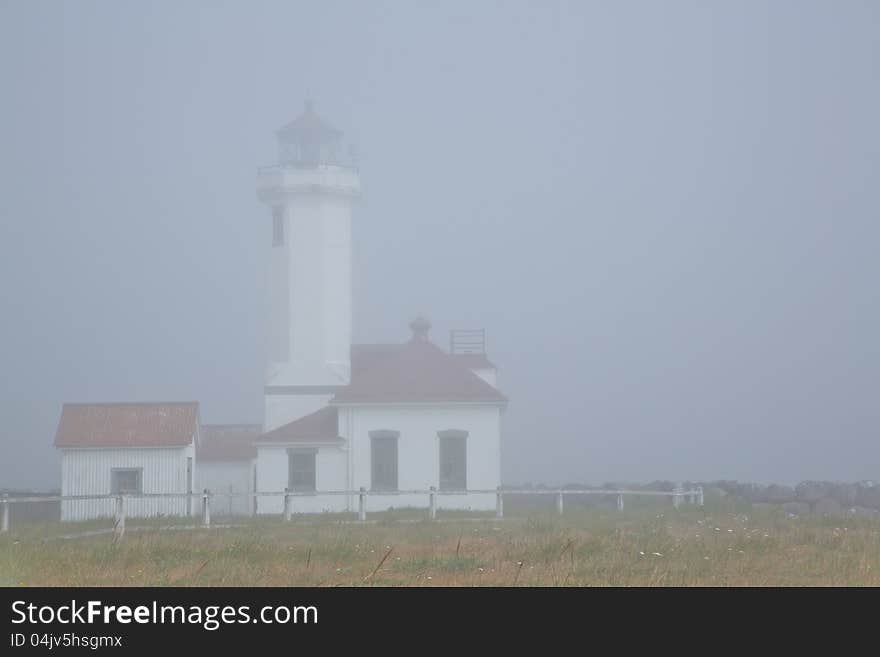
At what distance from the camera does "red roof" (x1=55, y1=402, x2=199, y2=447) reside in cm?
3894

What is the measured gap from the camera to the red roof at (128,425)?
3894 cm

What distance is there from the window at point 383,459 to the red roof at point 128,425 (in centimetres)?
483

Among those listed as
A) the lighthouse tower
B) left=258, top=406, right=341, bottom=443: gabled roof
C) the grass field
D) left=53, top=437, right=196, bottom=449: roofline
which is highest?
the lighthouse tower

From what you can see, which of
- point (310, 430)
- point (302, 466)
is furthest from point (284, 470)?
point (310, 430)

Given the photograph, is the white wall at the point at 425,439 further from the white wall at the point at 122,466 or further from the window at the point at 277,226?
the window at the point at 277,226

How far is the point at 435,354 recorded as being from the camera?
4244 centimetres

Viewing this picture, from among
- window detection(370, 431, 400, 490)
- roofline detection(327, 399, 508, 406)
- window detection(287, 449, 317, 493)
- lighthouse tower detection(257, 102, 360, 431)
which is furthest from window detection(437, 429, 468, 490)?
lighthouse tower detection(257, 102, 360, 431)

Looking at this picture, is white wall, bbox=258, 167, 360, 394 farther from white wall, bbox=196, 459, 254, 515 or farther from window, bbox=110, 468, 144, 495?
window, bbox=110, 468, 144, 495

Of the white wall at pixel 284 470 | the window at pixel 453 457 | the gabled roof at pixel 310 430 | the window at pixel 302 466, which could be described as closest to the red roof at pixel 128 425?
the white wall at pixel 284 470

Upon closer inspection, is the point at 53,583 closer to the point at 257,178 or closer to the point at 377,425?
the point at 377,425

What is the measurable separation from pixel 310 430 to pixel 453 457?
404cm

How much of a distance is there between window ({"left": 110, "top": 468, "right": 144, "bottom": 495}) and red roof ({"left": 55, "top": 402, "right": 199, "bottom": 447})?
691mm

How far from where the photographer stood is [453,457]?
4012cm
